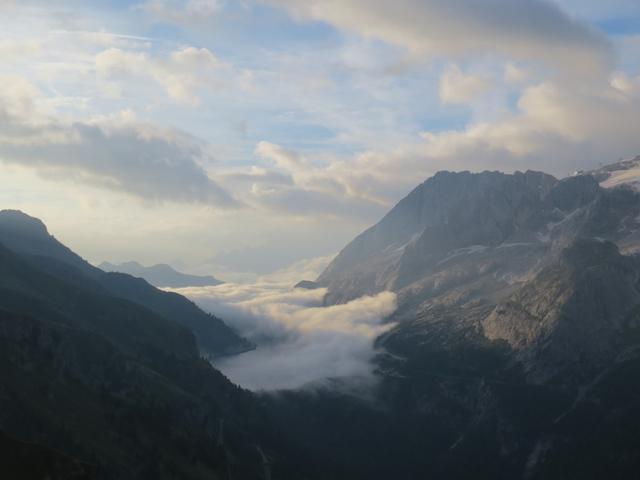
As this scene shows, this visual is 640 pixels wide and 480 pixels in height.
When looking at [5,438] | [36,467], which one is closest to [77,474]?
[36,467]

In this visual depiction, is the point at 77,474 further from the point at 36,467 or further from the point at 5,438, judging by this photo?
the point at 5,438

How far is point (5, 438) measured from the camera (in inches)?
4045

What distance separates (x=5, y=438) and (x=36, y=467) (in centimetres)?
915

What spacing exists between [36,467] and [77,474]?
553 cm

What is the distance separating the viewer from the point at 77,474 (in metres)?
97.9

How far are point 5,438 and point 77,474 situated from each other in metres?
13.5

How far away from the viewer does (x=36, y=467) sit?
97.1 meters
